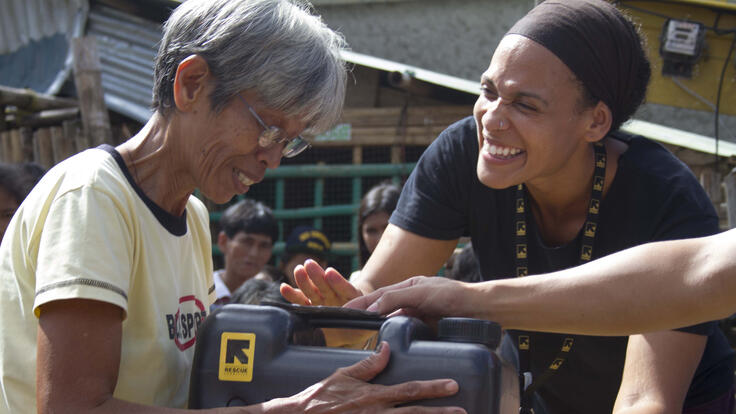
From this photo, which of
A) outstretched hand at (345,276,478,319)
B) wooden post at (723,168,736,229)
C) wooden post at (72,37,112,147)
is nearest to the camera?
outstretched hand at (345,276,478,319)

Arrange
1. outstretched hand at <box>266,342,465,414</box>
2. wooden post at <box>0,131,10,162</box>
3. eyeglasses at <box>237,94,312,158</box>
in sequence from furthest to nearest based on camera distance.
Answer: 1. wooden post at <box>0,131,10,162</box>
2. eyeglasses at <box>237,94,312,158</box>
3. outstretched hand at <box>266,342,465,414</box>

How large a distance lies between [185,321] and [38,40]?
8.07 meters

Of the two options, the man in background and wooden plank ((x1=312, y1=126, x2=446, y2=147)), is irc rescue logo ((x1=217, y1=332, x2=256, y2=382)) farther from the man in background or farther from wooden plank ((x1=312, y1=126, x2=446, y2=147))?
wooden plank ((x1=312, y1=126, x2=446, y2=147))

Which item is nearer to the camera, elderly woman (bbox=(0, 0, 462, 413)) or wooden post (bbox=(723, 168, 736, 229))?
elderly woman (bbox=(0, 0, 462, 413))

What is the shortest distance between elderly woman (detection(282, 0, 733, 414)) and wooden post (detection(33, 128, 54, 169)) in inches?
220

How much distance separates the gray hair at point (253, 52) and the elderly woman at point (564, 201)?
0.45 metres

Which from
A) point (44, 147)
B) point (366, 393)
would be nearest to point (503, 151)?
point (366, 393)

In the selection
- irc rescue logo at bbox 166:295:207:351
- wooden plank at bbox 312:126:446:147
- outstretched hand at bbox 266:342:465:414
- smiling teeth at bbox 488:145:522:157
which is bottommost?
wooden plank at bbox 312:126:446:147

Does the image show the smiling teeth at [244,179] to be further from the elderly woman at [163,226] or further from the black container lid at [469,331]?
the black container lid at [469,331]

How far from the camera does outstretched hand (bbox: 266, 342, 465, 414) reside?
1.42m

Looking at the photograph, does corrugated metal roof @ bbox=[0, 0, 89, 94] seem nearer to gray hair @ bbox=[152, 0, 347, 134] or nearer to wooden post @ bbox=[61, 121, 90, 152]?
wooden post @ bbox=[61, 121, 90, 152]

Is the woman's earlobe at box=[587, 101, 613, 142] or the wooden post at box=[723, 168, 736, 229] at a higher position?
the woman's earlobe at box=[587, 101, 613, 142]

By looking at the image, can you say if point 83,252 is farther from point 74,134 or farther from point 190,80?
point 74,134

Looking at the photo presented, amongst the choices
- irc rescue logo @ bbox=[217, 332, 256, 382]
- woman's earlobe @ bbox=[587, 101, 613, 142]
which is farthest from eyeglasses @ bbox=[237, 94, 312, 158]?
woman's earlobe @ bbox=[587, 101, 613, 142]
